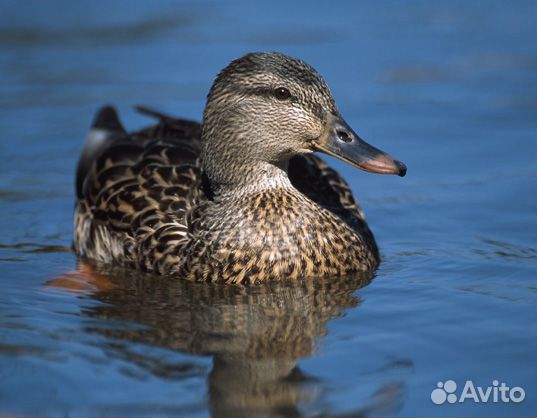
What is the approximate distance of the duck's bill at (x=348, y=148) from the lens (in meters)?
8.22

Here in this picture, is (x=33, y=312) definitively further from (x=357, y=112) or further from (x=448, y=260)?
(x=357, y=112)

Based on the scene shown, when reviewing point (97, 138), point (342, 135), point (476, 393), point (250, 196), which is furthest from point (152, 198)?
point (476, 393)

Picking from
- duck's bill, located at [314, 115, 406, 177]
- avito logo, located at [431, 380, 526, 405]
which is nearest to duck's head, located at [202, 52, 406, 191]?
duck's bill, located at [314, 115, 406, 177]

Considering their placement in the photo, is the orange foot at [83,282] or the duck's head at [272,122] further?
the orange foot at [83,282]

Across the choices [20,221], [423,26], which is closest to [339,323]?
[20,221]

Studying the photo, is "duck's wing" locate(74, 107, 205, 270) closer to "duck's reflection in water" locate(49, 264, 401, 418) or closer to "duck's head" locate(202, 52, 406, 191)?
"duck's reflection in water" locate(49, 264, 401, 418)

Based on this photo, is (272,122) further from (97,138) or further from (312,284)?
(97,138)

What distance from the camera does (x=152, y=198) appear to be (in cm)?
897

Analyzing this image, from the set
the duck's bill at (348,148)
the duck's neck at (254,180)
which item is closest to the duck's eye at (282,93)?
the duck's bill at (348,148)

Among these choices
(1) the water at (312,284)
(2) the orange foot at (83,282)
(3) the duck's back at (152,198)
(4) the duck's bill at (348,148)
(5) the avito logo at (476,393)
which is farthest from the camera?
(3) the duck's back at (152,198)

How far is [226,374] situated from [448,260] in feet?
8.98

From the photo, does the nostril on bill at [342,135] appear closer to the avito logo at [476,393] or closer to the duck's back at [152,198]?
the duck's back at [152,198]

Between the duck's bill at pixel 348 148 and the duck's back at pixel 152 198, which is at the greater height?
the duck's bill at pixel 348 148

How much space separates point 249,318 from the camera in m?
7.87
